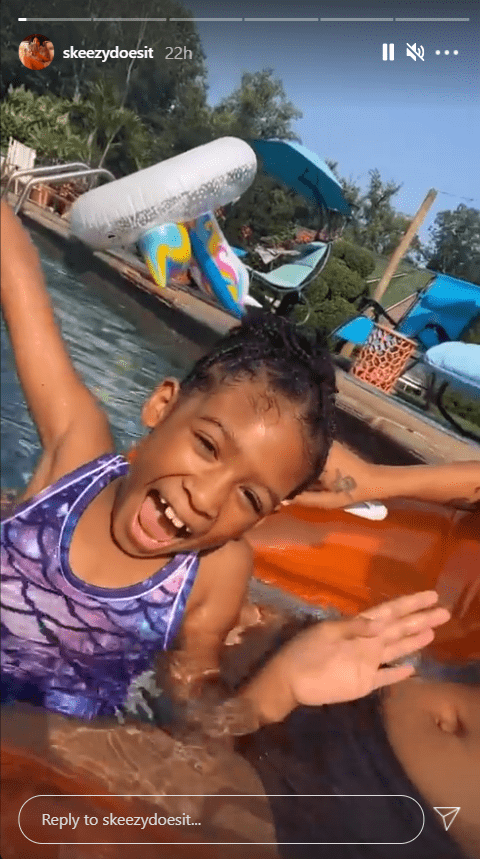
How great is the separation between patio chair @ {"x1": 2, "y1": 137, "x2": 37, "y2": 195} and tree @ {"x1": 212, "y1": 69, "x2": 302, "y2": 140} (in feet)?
0.84

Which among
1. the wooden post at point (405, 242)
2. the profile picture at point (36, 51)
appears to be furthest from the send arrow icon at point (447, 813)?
the profile picture at point (36, 51)

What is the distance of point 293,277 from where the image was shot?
1.19 meters

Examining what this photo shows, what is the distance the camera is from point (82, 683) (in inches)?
33.2

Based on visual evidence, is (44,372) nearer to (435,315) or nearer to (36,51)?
(36,51)

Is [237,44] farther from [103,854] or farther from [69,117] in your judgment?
[103,854]

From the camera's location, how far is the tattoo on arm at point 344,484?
1.04 m

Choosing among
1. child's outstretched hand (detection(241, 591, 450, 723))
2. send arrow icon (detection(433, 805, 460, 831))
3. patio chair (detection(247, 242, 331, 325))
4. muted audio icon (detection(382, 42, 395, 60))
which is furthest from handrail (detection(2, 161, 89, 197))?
send arrow icon (detection(433, 805, 460, 831))

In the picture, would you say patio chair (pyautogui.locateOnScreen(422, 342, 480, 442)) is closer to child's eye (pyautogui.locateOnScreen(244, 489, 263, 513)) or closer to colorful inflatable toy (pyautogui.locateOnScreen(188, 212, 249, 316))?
colorful inflatable toy (pyautogui.locateOnScreen(188, 212, 249, 316))

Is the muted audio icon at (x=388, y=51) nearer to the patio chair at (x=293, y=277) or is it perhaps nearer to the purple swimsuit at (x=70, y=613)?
the patio chair at (x=293, y=277)

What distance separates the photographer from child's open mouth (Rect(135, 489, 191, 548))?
0.75 m

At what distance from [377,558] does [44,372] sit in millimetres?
556

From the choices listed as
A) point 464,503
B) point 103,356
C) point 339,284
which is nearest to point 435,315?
point 339,284

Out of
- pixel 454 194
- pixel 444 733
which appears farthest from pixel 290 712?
pixel 454 194

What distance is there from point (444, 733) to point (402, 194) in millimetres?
746
